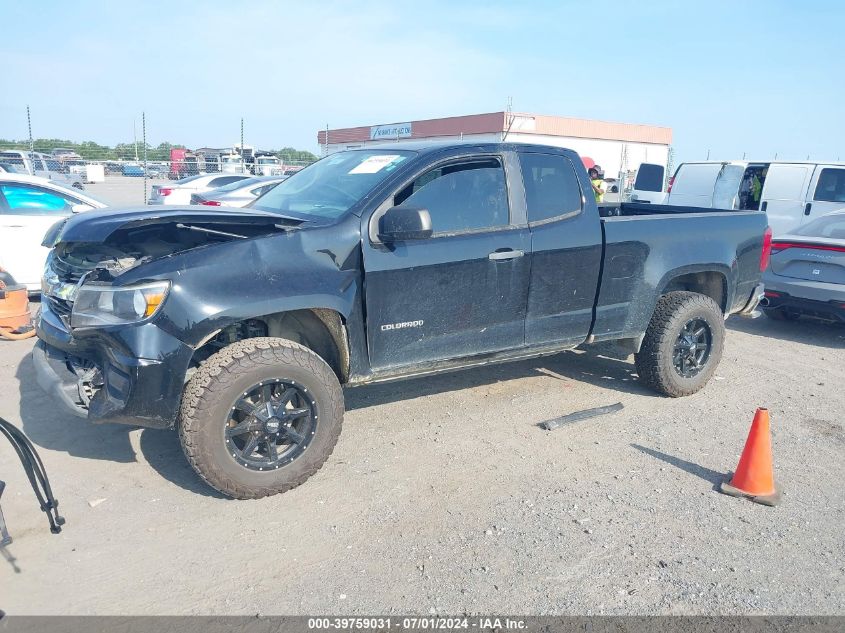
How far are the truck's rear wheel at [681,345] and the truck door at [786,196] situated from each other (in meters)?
6.91

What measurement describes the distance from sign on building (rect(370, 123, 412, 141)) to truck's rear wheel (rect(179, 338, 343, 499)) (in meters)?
38.3

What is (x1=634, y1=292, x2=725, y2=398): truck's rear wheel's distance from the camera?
533 centimetres

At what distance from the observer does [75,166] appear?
76.6 feet

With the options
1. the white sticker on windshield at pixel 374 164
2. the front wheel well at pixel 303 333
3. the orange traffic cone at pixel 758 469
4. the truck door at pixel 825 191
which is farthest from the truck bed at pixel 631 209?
the truck door at pixel 825 191

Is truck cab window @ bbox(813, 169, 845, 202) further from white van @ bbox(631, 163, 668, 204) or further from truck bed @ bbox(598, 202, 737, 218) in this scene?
truck bed @ bbox(598, 202, 737, 218)

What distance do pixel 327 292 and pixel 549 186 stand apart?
1.93 meters

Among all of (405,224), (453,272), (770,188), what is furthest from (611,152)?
(405,224)

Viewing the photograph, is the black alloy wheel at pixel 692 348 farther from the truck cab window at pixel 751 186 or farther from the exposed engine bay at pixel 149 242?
the truck cab window at pixel 751 186

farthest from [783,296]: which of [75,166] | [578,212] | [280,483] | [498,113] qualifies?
[498,113]

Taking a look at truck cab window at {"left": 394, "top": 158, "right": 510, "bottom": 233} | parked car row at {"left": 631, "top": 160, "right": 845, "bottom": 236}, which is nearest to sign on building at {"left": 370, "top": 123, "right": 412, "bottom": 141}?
parked car row at {"left": 631, "top": 160, "right": 845, "bottom": 236}

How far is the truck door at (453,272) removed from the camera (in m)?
4.00

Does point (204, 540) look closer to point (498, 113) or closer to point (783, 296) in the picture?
point (783, 296)

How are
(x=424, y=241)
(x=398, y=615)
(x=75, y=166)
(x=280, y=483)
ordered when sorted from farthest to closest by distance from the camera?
1. (x=75, y=166)
2. (x=424, y=241)
3. (x=280, y=483)
4. (x=398, y=615)

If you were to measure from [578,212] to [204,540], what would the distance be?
129 inches
